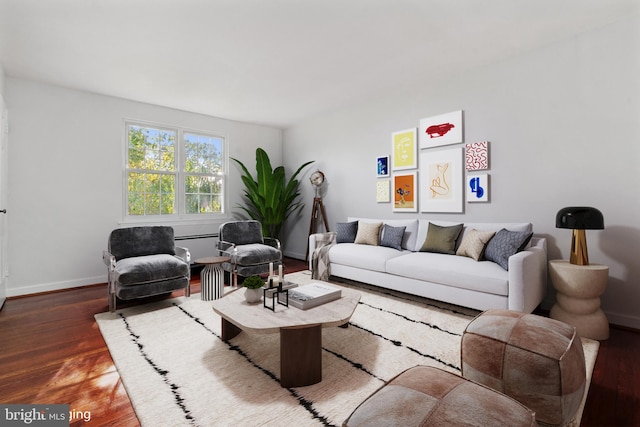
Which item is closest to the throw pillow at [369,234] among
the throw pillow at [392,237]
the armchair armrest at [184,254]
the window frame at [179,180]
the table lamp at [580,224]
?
the throw pillow at [392,237]

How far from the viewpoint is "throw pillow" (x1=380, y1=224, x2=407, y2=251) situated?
400 centimetres

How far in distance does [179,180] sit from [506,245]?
475cm

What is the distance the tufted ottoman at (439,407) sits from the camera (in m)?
0.98

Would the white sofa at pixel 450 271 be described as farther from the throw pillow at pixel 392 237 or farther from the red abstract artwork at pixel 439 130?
the red abstract artwork at pixel 439 130

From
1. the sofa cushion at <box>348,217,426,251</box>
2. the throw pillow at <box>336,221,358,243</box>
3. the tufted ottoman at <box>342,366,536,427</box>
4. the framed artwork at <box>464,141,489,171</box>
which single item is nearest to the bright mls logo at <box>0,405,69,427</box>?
the tufted ottoman at <box>342,366,536,427</box>

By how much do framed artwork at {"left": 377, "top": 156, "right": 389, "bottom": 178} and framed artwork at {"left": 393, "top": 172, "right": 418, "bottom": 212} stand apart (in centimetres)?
17

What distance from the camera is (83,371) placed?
6.63 ft

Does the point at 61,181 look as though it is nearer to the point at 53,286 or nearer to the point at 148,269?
the point at 53,286

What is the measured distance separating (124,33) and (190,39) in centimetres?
56

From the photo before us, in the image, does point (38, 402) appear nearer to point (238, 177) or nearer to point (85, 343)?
point (85, 343)

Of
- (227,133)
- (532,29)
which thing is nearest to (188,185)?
(227,133)

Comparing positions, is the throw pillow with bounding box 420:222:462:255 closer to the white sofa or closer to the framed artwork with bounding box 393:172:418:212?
the white sofa

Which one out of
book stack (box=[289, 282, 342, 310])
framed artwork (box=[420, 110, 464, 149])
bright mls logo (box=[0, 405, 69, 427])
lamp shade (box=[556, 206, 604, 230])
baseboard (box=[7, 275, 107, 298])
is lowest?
bright mls logo (box=[0, 405, 69, 427])

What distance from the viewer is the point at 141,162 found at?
4793mm
